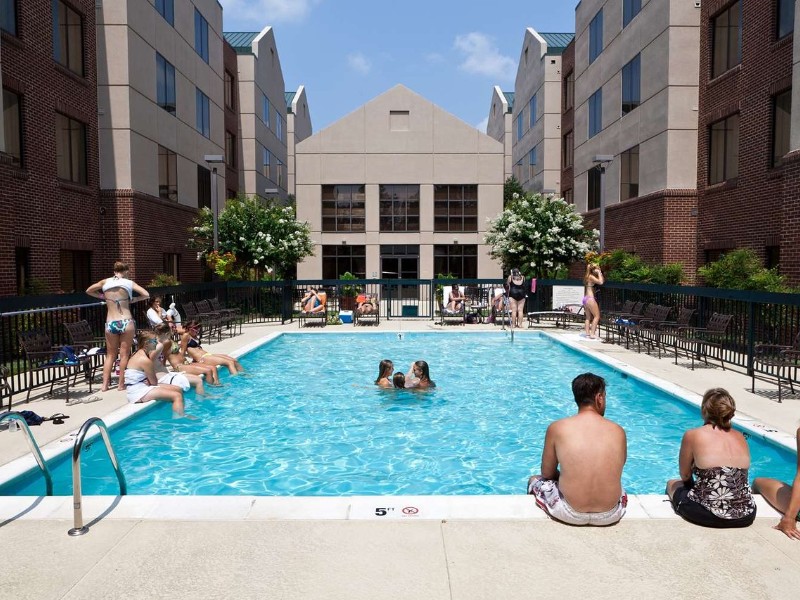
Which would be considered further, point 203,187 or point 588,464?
point 203,187

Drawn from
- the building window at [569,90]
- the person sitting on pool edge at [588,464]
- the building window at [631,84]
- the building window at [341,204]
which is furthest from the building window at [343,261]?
the person sitting on pool edge at [588,464]

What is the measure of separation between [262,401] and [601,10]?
2586cm

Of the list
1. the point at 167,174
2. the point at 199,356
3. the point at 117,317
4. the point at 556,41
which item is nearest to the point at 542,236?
the point at 167,174

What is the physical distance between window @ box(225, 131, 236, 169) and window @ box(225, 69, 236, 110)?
67.8 inches

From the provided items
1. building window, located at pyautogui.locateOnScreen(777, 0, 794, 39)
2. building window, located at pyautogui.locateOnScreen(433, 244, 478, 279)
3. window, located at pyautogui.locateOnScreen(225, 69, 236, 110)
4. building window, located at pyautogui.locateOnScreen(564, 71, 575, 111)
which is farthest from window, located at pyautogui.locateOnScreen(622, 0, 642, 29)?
window, located at pyautogui.locateOnScreen(225, 69, 236, 110)

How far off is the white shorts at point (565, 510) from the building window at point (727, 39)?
18.8 metres

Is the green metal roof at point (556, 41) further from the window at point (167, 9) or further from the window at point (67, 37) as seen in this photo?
the window at point (67, 37)

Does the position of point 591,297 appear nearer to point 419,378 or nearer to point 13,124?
point 419,378

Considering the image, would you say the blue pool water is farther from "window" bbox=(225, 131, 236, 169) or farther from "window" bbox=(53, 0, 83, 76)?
"window" bbox=(225, 131, 236, 169)

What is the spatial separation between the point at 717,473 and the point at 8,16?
59.6ft

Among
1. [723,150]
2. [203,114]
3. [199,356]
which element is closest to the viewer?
[199,356]

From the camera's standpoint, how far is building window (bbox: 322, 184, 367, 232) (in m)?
35.5

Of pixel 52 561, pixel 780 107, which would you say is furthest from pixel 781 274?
pixel 52 561

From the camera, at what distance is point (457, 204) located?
35594 millimetres
